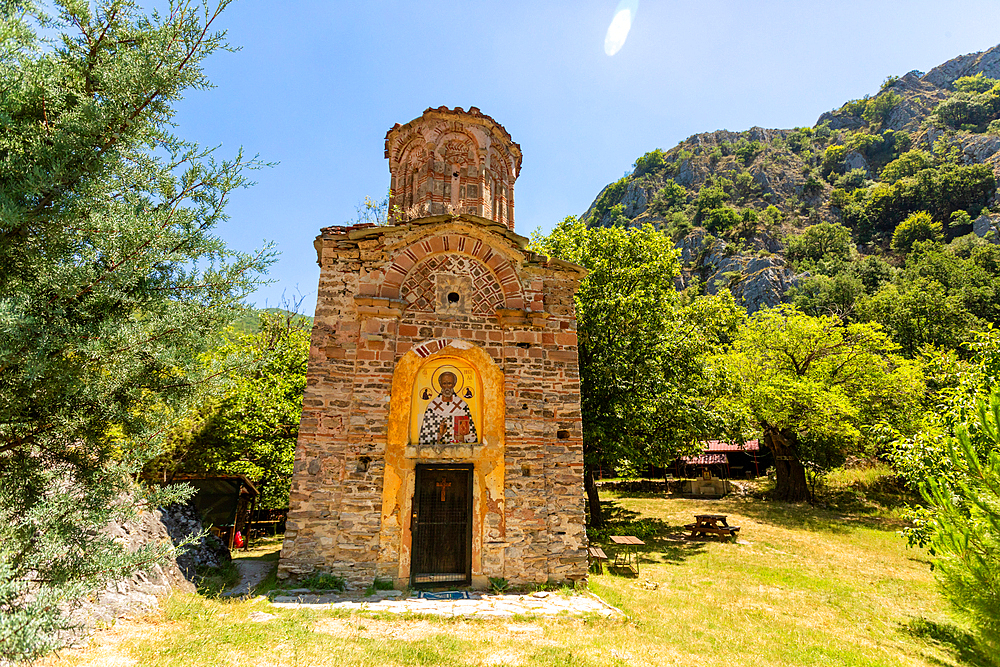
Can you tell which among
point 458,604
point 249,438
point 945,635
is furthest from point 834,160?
point 458,604

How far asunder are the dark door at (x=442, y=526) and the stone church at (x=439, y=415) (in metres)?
0.02

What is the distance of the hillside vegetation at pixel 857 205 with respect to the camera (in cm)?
3866

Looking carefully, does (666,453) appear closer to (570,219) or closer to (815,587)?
(815,587)

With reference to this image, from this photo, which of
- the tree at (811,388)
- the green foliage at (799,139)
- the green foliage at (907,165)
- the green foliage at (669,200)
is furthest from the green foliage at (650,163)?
the tree at (811,388)

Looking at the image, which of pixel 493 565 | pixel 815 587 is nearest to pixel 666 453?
pixel 815 587

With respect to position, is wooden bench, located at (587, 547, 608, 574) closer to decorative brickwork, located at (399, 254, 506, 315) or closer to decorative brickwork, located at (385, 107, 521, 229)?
decorative brickwork, located at (399, 254, 506, 315)

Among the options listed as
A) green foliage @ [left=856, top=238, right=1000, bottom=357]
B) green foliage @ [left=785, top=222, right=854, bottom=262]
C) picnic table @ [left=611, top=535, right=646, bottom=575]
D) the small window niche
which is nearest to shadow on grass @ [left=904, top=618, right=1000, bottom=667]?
picnic table @ [left=611, top=535, right=646, bottom=575]

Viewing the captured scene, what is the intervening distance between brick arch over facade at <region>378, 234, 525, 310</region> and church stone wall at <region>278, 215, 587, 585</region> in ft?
0.07

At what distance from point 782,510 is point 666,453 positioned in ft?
23.6

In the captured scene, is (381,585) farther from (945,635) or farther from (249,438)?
(945,635)

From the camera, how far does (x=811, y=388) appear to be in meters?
16.4

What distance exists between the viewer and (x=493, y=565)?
755 centimetres

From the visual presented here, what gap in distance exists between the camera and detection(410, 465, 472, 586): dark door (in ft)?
24.7

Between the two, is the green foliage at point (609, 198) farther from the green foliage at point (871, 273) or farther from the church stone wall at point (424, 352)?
the church stone wall at point (424, 352)
